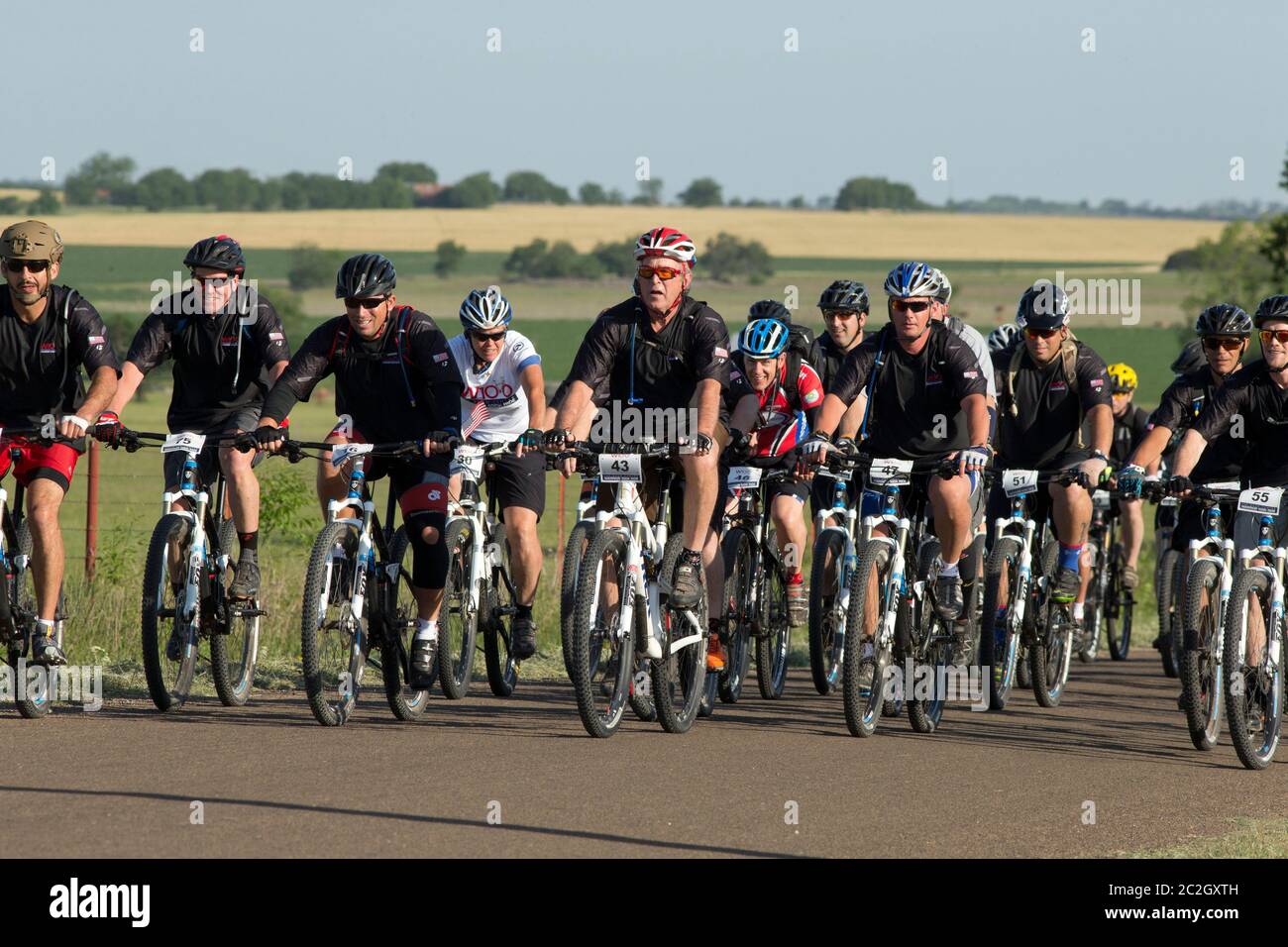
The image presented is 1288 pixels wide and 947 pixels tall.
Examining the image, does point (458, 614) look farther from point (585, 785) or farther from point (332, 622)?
point (585, 785)

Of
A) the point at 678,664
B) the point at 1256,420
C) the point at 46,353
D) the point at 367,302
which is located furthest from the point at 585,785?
the point at 1256,420

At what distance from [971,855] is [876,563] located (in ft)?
9.89

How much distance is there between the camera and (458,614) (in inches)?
440

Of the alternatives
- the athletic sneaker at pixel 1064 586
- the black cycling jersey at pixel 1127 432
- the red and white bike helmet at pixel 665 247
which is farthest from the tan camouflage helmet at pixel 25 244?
the black cycling jersey at pixel 1127 432

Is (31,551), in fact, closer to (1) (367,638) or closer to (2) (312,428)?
(1) (367,638)

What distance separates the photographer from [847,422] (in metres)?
11.6

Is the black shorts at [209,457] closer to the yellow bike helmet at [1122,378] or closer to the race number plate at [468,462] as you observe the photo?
the race number plate at [468,462]

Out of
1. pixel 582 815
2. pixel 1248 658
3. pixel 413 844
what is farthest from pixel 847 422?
pixel 413 844

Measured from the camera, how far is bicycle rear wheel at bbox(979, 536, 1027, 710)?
38.9ft

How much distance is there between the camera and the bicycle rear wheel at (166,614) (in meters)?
10.1

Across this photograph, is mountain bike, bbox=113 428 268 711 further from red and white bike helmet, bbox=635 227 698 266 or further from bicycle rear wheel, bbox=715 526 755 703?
bicycle rear wheel, bbox=715 526 755 703

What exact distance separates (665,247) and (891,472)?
5.31 feet

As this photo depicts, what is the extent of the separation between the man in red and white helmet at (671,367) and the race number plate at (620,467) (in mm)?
189

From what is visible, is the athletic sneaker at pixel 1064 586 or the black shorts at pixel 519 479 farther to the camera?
the athletic sneaker at pixel 1064 586
